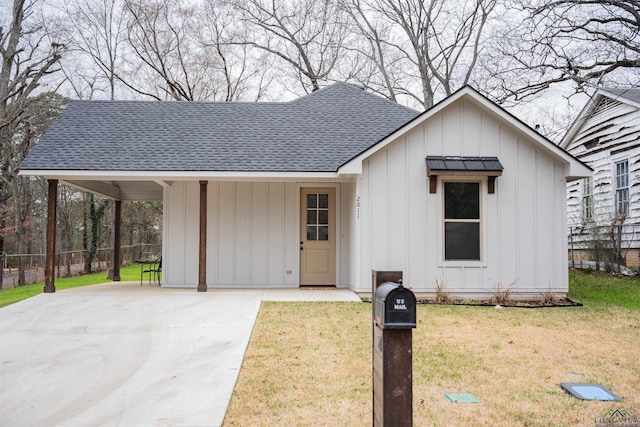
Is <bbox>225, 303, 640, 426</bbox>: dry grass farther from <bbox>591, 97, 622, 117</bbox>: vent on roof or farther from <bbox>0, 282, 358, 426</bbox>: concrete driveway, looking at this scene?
<bbox>591, 97, 622, 117</bbox>: vent on roof

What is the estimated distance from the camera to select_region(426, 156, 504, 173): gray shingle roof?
9.86 m

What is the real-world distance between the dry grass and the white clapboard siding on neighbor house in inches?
227

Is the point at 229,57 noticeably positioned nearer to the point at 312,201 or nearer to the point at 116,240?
the point at 116,240

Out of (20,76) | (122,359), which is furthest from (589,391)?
(20,76)

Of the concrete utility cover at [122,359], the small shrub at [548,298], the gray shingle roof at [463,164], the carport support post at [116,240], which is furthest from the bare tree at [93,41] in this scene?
the small shrub at [548,298]

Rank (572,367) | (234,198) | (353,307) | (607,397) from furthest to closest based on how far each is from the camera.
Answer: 1. (234,198)
2. (353,307)
3. (572,367)
4. (607,397)

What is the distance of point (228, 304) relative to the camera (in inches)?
367

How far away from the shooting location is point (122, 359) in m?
5.80

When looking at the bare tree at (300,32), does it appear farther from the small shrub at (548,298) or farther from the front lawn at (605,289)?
the small shrub at (548,298)

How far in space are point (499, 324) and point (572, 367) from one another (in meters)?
2.40

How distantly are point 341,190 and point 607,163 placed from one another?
8.34 m

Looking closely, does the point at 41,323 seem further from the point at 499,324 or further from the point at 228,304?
the point at 499,324

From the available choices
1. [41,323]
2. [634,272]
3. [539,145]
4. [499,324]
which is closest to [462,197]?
[539,145]

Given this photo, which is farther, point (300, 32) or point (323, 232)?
point (300, 32)
